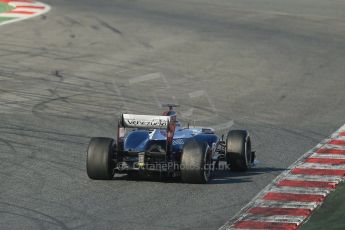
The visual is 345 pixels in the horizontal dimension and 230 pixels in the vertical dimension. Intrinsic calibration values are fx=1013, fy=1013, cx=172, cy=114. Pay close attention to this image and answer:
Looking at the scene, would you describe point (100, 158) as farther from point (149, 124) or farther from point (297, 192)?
point (297, 192)

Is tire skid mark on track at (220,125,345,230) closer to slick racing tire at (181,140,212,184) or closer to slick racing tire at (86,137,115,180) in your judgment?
slick racing tire at (181,140,212,184)

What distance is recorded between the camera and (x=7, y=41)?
30422 mm

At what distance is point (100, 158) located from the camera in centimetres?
1565

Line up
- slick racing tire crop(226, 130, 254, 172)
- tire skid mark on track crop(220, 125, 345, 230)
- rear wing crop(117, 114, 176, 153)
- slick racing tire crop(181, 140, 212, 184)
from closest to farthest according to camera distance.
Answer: tire skid mark on track crop(220, 125, 345, 230) → slick racing tire crop(181, 140, 212, 184) → rear wing crop(117, 114, 176, 153) → slick racing tire crop(226, 130, 254, 172)

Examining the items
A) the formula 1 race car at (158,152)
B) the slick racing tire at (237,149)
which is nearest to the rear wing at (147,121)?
the formula 1 race car at (158,152)

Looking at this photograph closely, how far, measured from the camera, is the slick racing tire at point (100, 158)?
1565 centimetres

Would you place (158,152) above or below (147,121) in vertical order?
below

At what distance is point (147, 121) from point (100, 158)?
3.13ft

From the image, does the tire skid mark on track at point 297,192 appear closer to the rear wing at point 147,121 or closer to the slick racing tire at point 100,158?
the rear wing at point 147,121

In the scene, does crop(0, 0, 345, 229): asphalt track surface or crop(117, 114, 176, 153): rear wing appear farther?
crop(117, 114, 176, 153): rear wing

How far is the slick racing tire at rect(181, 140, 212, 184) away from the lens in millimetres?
15320

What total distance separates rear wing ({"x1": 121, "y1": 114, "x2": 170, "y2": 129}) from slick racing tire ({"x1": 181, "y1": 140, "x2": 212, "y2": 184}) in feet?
1.95

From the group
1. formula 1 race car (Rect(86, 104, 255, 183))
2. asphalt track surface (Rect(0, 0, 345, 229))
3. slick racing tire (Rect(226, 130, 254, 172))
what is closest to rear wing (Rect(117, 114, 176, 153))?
formula 1 race car (Rect(86, 104, 255, 183))

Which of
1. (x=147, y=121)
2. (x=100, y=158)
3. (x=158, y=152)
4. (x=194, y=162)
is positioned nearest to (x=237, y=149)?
(x=194, y=162)
